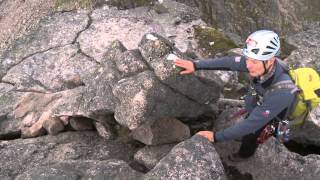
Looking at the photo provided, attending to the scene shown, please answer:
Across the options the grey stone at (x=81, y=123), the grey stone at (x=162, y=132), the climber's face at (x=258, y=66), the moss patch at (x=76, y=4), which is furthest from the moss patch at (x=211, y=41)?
the climber's face at (x=258, y=66)

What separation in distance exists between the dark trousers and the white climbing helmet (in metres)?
1.43

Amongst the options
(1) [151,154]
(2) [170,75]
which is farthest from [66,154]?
(2) [170,75]

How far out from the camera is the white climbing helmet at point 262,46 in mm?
7102

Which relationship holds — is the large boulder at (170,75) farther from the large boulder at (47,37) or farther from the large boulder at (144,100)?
the large boulder at (47,37)

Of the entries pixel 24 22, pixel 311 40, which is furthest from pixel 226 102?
pixel 24 22

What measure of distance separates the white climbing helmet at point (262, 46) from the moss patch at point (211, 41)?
4653mm

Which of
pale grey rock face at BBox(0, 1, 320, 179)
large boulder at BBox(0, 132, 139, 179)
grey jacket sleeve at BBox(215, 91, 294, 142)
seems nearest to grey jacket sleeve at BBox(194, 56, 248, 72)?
pale grey rock face at BBox(0, 1, 320, 179)

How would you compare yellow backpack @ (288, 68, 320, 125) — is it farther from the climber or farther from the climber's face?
the climber's face

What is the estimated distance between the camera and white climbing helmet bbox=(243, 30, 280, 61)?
23.3ft

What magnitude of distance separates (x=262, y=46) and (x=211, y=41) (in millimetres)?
5093

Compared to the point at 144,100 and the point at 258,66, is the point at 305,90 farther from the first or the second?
the point at 144,100

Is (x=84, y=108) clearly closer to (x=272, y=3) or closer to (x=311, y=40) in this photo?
(x=311, y=40)

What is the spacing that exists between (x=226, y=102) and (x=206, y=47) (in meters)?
2.40

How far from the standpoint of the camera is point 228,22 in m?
13.7
